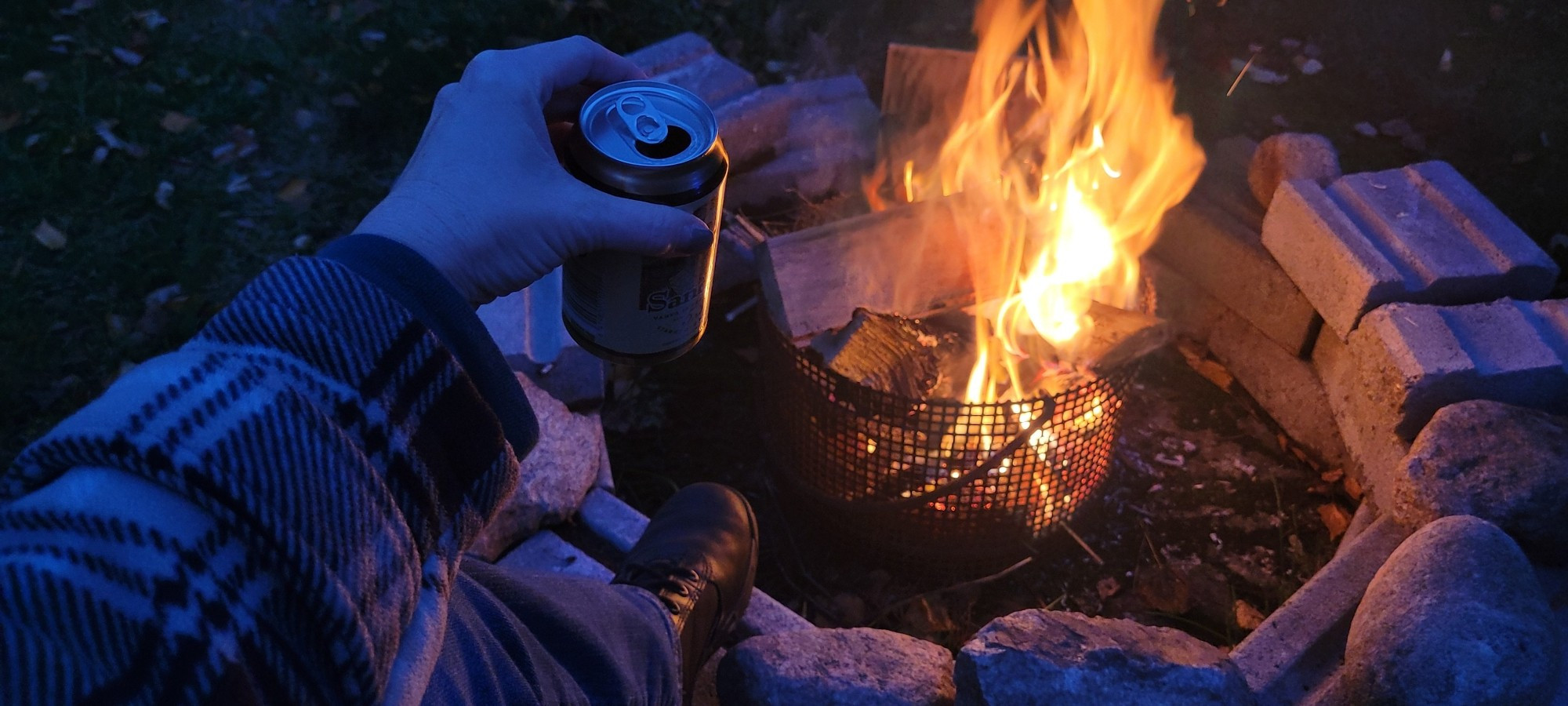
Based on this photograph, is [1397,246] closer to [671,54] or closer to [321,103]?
[671,54]

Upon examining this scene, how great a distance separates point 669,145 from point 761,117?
2108 millimetres

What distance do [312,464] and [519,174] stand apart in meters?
0.57

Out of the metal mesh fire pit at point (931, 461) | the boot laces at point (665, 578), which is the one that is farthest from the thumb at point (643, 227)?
the boot laces at point (665, 578)

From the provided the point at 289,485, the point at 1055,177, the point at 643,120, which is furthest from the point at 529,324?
the point at 289,485

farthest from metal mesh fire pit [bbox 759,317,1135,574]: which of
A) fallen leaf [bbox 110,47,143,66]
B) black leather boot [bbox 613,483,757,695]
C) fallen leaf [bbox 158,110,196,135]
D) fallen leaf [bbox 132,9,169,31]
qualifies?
fallen leaf [bbox 132,9,169,31]

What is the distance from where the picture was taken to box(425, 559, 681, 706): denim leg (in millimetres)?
1519

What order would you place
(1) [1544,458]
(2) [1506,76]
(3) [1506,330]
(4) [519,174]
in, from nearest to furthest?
(4) [519,174] → (1) [1544,458] → (3) [1506,330] → (2) [1506,76]

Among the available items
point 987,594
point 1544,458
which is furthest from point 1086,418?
point 1544,458

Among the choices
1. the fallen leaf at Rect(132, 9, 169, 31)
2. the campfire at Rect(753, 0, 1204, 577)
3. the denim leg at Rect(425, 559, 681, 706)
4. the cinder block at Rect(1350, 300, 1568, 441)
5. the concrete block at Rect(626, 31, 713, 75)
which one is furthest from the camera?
the fallen leaf at Rect(132, 9, 169, 31)

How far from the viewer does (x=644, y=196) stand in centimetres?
150

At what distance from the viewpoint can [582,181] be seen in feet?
4.97

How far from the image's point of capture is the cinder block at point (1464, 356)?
2.49 meters

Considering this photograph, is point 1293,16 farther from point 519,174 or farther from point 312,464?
point 312,464

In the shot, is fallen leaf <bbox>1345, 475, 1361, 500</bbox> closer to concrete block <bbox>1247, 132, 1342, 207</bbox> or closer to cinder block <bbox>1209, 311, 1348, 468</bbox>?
cinder block <bbox>1209, 311, 1348, 468</bbox>
